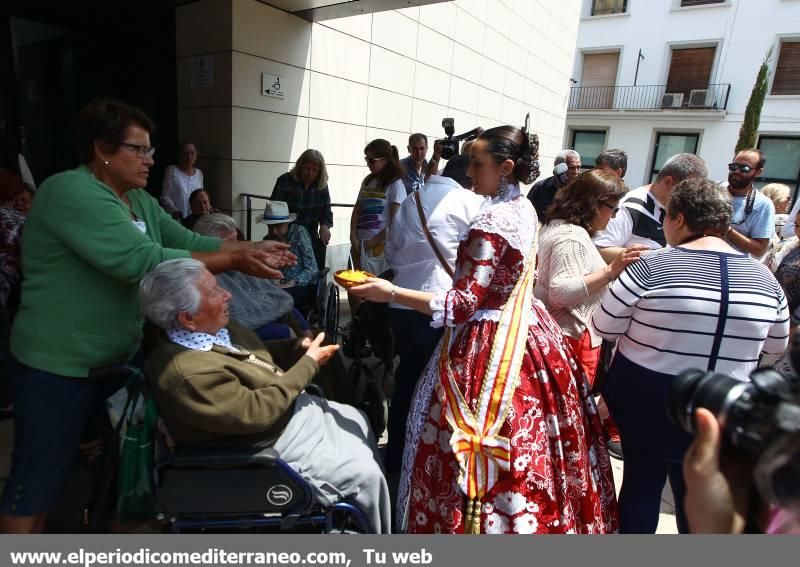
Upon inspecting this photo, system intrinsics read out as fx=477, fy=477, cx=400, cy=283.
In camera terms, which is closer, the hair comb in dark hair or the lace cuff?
the lace cuff

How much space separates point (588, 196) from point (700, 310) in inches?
35.1

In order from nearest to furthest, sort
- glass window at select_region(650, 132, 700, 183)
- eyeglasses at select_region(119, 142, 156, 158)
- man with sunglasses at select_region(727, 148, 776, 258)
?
eyeglasses at select_region(119, 142, 156, 158)
man with sunglasses at select_region(727, 148, 776, 258)
glass window at select_region(650, 132, 700, 183)

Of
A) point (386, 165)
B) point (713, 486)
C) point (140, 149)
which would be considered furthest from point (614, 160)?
point (713, 486)

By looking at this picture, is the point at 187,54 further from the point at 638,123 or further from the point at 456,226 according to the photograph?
the point at 638,123

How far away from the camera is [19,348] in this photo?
1.58 meters

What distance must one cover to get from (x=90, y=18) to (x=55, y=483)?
4447 millimetres

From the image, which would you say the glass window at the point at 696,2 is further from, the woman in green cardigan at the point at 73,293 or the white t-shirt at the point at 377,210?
the woman in green cardigan at the point at 73,293

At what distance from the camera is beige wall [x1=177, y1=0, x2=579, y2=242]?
15.0 ft

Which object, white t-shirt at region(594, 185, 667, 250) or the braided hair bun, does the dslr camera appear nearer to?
the braided hair bun

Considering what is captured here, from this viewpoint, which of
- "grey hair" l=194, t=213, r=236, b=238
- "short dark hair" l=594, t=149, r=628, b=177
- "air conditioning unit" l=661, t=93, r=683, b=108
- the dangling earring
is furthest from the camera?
"air conditioning unit" l=661, t=93, r=683, b=108

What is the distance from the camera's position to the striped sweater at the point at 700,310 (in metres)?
1.53

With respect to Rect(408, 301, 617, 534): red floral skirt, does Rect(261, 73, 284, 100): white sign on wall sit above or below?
above

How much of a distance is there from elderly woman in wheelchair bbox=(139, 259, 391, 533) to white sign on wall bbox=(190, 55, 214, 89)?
3.66m

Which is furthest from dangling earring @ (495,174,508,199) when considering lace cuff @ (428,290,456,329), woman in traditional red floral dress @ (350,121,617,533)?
lace cuff @ (428,290,456,329)
